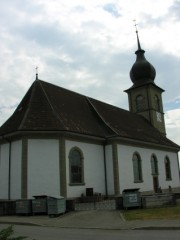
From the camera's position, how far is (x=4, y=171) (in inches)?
956

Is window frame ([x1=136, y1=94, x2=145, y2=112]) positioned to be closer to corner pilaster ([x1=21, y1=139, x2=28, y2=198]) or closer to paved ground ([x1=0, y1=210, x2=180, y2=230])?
corner pilaster ([x1=21, y1=139, x2=28, y2=198])

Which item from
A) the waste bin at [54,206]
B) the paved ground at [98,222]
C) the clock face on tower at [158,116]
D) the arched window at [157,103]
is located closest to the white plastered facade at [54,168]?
the waste bin at [54,206]

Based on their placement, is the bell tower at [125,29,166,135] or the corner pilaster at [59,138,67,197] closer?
the corner pilaster at [59,138,67,197]

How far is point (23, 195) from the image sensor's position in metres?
22.1

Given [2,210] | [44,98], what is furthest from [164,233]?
[44,98]

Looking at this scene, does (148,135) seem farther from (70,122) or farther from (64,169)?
(64,169)

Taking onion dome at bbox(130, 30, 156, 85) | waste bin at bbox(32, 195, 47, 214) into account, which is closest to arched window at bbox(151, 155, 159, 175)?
onion dome at bbox(130, 30, 156, 85)

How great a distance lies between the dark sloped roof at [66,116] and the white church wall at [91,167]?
1.12 metres

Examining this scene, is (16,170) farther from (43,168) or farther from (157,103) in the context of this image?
(157,103)

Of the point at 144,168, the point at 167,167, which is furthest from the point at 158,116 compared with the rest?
the point at 144,168

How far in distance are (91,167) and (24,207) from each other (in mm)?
8666

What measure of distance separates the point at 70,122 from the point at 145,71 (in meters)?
20.0

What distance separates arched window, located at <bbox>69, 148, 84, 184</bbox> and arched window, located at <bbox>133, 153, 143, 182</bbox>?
688 cm

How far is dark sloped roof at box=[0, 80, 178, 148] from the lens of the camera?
24.0m
